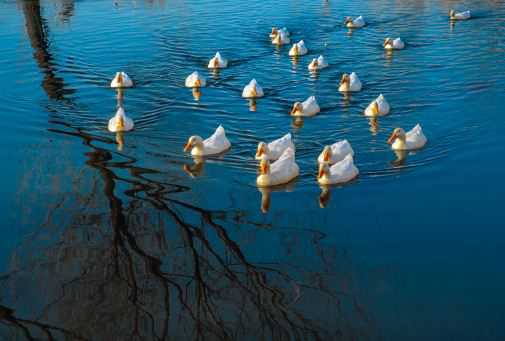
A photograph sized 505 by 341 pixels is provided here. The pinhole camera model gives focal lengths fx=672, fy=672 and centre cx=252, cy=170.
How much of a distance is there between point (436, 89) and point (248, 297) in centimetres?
1080

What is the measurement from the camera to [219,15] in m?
28.3

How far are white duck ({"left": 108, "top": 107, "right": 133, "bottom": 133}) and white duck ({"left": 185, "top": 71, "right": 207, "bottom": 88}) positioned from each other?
3.46 m

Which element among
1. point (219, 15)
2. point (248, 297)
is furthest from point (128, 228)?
point (219, 15)

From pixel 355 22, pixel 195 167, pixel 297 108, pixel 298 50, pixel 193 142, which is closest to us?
pixel 195 167

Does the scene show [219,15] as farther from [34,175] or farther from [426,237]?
[426,237]

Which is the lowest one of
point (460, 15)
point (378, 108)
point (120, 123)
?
point (378, 108)

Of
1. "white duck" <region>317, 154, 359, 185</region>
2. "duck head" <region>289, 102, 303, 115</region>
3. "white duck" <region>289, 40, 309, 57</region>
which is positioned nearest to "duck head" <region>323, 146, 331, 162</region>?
"white duck" <region>317, 154, 359, 185</region>

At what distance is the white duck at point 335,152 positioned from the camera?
46.3ft

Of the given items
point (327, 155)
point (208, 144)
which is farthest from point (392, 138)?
point (208, 144)

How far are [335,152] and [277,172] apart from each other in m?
1.54

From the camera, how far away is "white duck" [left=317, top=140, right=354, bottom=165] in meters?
14.1

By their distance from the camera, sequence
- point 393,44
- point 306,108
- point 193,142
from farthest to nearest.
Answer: point 393,44, point 306,108, point 193,142

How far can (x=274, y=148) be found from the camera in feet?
47.9

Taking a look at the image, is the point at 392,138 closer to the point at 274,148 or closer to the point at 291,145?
the point at 291,145
